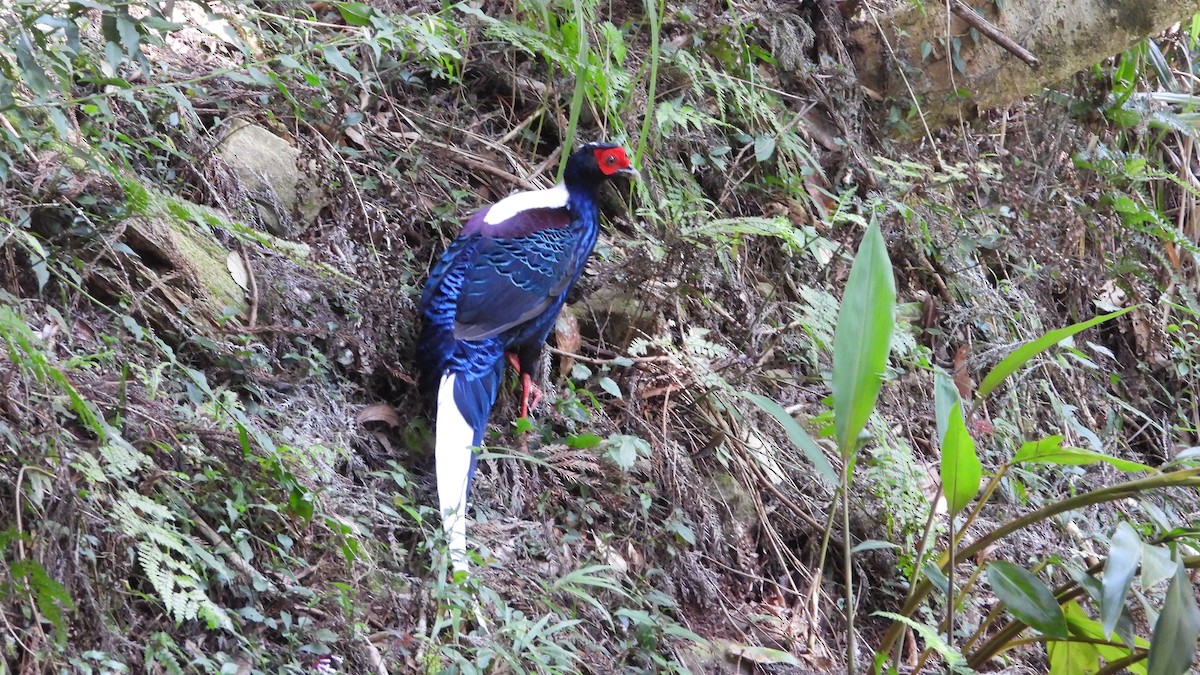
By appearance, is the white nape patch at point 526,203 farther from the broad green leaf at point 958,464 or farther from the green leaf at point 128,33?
the broad green leaf at point 958,464

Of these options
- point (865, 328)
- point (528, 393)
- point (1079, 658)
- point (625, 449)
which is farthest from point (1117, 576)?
point (528, 393)

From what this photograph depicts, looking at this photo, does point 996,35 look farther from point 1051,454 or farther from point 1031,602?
point 1031,602

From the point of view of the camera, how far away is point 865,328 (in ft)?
8.28

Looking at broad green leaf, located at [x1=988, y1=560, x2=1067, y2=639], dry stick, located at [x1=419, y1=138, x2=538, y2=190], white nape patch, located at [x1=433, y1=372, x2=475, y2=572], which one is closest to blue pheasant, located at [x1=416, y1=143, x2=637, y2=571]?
white nape patch, located at [x1=433, y1=372, x2=475, y2=572]

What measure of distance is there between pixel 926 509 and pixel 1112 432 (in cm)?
176

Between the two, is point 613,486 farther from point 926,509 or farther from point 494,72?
point 494,72

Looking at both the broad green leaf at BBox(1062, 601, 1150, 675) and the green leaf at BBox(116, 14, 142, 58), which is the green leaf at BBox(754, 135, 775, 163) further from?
the green leaf at BBox(116, 14, 142, 58)

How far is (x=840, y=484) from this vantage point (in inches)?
110

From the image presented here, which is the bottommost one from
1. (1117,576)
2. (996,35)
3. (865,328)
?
(1117,576)

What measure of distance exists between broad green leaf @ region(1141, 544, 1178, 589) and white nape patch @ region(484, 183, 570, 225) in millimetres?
2309

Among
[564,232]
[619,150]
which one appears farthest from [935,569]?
[619,150]

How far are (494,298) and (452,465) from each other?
65 cm

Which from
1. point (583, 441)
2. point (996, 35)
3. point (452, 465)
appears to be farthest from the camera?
point (996, 35)

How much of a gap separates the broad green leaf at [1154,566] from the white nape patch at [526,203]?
231 cm
